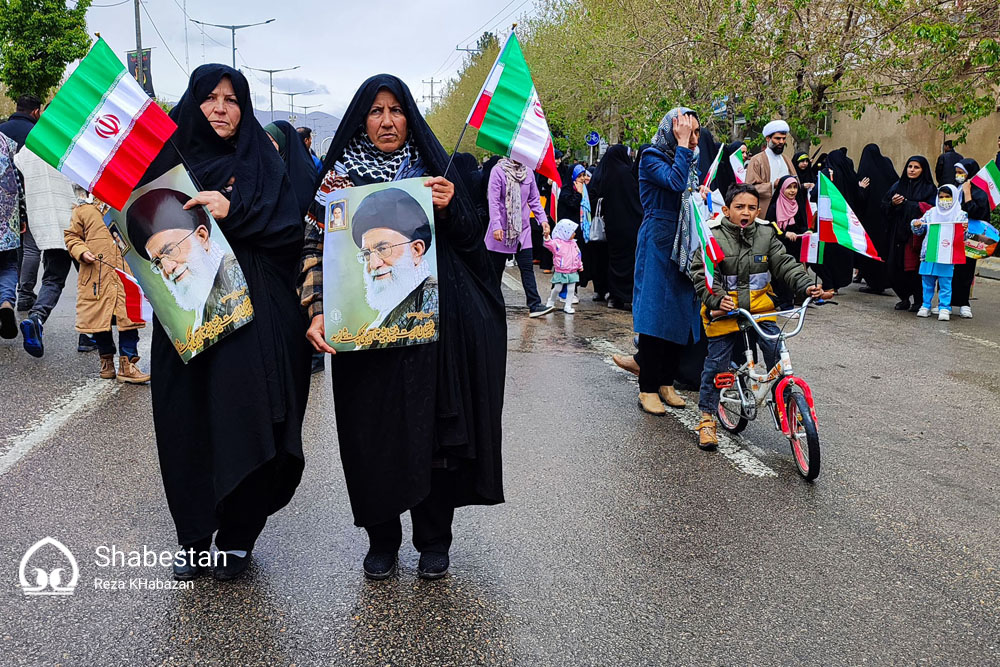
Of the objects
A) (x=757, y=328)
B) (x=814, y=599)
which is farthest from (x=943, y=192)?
(x=814, y=599)

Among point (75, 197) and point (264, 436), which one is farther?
point (75, 197)

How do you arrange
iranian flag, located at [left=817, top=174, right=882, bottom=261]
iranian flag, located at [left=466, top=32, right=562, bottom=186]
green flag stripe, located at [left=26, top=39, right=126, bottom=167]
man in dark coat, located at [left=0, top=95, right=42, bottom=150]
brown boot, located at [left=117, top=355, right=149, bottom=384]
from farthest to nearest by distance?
man in dark coat, located at [left=0, top=95, right=42, bottom=150] < brown boot, located at [left=117, top=355, right=149, bottom=384] < iranian flag, located at [left=817, top=174, right=882, bottom=261] < iranian flag, located at [left=466, top=32, right=562, bottom=186] < green flag stripe, located at [left=26, top=39, right=126, bottom=167]

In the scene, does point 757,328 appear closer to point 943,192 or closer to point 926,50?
point 943,192

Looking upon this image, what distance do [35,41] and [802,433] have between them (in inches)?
1178

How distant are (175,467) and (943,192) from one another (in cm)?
944

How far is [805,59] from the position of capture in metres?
14.6

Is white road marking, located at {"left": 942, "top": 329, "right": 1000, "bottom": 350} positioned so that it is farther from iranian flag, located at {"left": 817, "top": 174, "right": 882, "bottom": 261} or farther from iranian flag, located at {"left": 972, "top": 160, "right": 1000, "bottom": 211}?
iranian flag, located at {"left": 817, "top": 174, "right": 882, "bottom": 261}

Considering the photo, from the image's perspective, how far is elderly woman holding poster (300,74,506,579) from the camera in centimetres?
322

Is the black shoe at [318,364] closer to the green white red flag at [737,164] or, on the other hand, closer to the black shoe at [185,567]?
the black shoe at [185,567]

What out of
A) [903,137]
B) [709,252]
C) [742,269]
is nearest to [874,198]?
[742,269]

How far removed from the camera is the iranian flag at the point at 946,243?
9.78 meters

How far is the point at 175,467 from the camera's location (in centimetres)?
332

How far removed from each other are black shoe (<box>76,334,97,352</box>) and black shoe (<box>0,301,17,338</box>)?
1.68 ft

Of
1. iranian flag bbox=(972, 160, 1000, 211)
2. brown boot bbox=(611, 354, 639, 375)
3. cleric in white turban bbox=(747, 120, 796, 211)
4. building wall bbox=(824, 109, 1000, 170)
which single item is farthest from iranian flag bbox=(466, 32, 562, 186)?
building wall bbox=(824, 109, 1000, 170)
